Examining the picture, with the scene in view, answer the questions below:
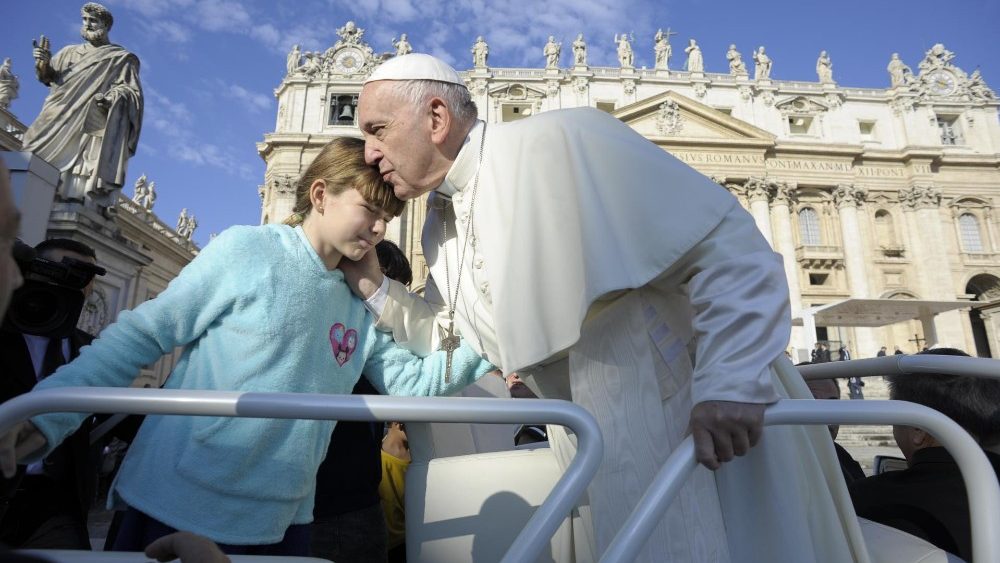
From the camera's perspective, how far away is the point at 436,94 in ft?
5.65

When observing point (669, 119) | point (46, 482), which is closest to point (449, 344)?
point (46, 482)

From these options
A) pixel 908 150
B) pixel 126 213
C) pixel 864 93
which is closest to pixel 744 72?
→ pixel 864 93

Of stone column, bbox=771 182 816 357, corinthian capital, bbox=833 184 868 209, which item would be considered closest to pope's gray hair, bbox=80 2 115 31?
stone column, bbox=771 182 816 357

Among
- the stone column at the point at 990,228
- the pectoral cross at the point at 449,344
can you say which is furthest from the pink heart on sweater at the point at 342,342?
the stone column at the point at 990,228

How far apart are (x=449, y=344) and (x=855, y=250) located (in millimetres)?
29873

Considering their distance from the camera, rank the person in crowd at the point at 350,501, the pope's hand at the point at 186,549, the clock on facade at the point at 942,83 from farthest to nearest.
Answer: the clock on facade at the point at 942,83
the person in crowd at the point at 350,501
the pope's hand at the point at 186,549

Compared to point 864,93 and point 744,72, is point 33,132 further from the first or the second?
point 864,93

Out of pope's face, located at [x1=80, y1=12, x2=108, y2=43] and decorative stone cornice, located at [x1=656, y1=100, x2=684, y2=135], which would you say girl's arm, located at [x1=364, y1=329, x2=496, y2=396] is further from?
decorative stone cornice, located at [x1=656, y1=100, x2=684, y2=135]

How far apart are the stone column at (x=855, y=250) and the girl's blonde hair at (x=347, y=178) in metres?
28.0

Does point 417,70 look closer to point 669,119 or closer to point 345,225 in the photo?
point 345,225

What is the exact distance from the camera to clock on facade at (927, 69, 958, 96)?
29.7 metres

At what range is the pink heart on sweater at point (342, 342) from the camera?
1.68 m

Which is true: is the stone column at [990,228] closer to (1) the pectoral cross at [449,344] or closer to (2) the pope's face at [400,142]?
(1) the pectoral cross at [449,344]

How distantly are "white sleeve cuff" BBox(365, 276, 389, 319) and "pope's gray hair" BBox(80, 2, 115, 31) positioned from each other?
272 inches
